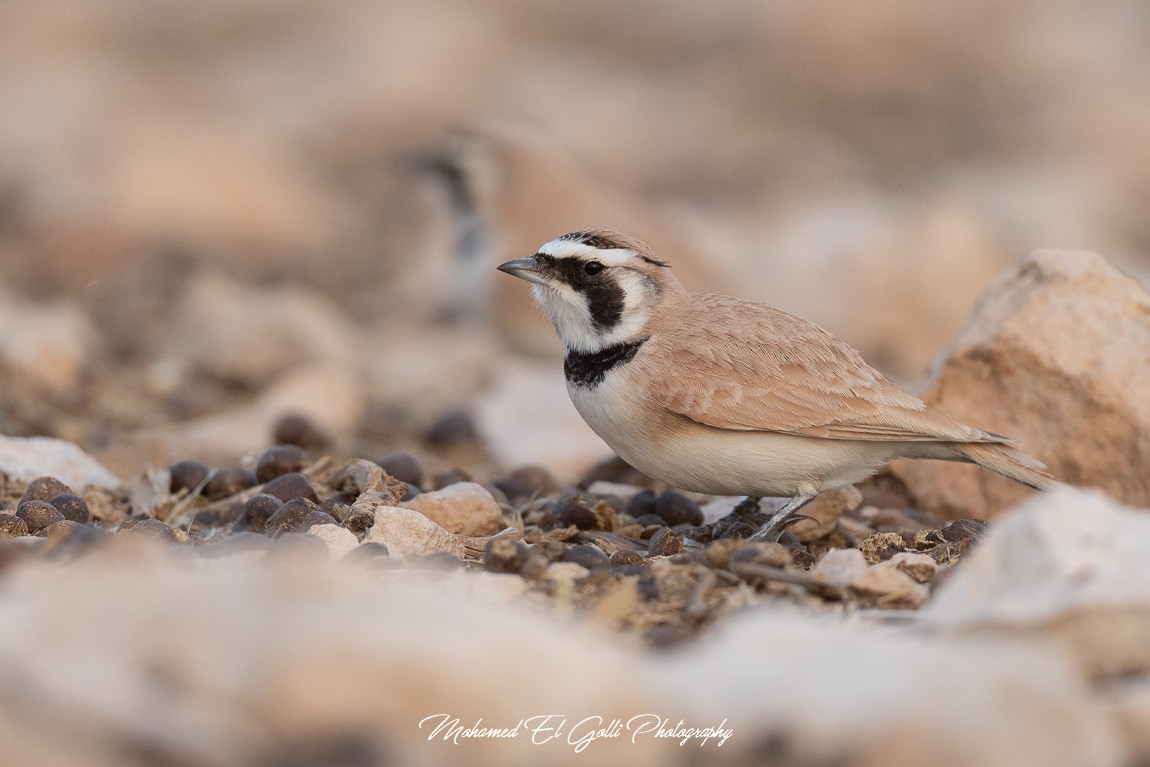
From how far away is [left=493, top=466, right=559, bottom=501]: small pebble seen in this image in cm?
624

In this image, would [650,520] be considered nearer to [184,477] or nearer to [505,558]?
[505,558]

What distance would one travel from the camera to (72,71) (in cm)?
2139

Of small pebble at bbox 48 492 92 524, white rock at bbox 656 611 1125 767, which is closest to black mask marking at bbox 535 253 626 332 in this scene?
small pebble at bbox 48 492 92 524

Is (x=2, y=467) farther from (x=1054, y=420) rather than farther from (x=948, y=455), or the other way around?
(x=1054, y=420)

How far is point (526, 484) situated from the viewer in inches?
250

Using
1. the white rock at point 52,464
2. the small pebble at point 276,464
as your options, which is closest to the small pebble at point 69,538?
the white rock at point 52,464

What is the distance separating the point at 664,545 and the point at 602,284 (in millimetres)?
1204

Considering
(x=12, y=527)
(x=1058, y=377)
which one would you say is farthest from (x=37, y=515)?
(x=1058, y=377)

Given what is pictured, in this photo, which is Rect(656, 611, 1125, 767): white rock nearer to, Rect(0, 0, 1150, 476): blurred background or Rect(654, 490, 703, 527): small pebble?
Rect(654, 490, 703, 527): small pebble

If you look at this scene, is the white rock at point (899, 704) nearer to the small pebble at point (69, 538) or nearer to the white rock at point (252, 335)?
the small pebble at point (69, 538)

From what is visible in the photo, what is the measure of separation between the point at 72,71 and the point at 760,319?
1849 cm

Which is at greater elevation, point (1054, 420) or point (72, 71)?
point (72, 71)

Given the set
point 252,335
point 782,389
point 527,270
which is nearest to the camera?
point 782,389

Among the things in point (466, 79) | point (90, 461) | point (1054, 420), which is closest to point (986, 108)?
point (466, 79)
